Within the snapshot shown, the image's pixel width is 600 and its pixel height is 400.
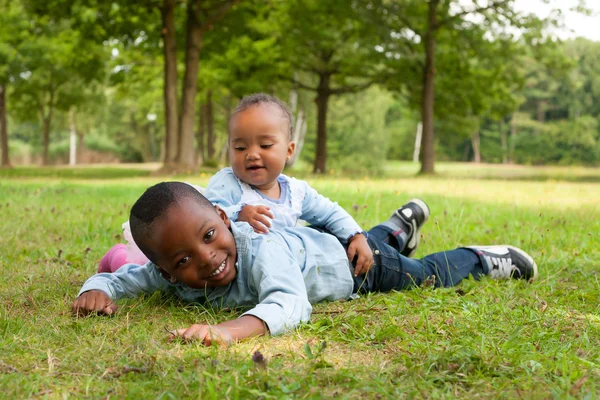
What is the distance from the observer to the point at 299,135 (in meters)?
41.0

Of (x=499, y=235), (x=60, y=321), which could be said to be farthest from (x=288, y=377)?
(x=499, y=235)

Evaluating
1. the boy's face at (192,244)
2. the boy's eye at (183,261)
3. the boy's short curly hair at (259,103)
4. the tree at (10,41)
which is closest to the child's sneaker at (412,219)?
the boy's short curly hair at (259,103)

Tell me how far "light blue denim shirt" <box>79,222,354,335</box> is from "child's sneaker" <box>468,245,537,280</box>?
A: 1.18 meters

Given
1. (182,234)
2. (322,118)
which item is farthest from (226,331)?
(322,118)

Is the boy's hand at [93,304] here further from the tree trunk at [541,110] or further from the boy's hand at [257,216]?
the tree trunk at [541,110]

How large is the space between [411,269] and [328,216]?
62 cm

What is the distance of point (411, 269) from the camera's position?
3920 millimetres

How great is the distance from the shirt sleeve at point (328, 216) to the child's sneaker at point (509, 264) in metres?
0.98

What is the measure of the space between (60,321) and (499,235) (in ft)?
13.9

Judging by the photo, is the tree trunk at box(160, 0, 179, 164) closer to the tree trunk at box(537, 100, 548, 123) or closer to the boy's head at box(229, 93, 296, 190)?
the boy's head at box(229, 93, 296, 190)

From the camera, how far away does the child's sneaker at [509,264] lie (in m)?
4.20

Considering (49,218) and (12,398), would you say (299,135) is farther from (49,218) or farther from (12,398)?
(12,398)

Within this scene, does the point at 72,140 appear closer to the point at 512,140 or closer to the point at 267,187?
the point at 512,140

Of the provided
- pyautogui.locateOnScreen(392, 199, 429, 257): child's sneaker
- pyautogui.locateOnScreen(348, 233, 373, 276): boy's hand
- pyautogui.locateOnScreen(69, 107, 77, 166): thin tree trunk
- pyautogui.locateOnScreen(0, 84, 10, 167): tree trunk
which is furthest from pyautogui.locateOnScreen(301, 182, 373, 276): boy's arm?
pyautogui.locateOnScreen(69, 107, 77, 166): thin tree trunk
